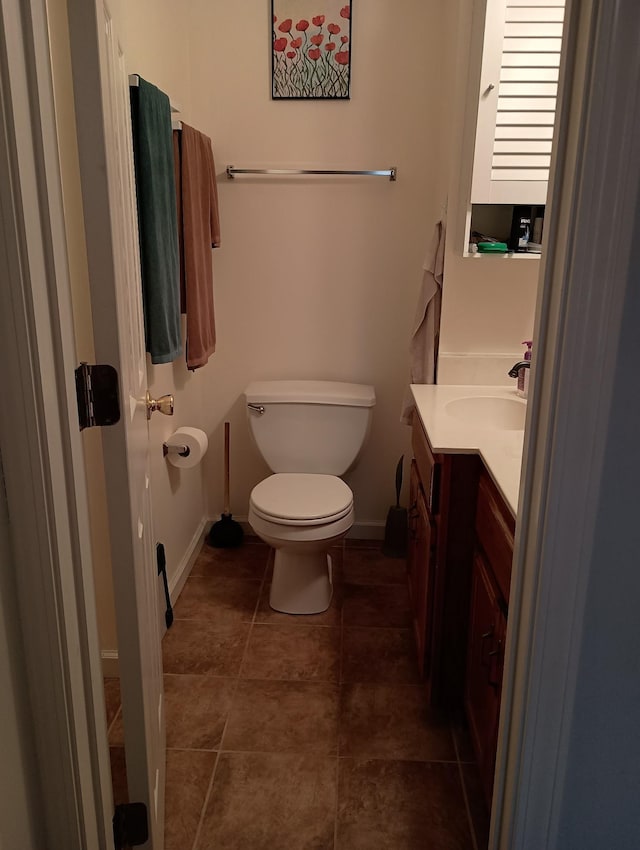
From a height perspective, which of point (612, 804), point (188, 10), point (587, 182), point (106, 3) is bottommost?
point (612, 804)

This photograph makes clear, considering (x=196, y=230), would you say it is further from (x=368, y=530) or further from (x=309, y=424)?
(x=368, y=530)

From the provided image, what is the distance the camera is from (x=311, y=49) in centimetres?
265

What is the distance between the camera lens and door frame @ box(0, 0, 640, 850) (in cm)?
79

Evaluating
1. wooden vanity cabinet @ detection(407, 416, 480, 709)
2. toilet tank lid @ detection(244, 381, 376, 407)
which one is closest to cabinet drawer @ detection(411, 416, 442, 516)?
wooden vanity cabinet @ detection(407, 416, 480, 709)

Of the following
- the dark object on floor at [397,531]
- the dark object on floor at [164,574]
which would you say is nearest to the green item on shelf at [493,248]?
the dark object on floor at [397,531]

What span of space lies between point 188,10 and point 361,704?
8.70 feet

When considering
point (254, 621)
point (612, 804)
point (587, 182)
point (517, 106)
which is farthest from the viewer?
point (254, 621)

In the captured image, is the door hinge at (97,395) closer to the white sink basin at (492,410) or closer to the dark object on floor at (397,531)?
the white sink basin at (492,410)

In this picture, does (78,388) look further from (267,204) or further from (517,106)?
(267,204)

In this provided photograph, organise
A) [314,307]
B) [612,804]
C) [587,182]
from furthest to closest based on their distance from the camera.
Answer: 1. [314,307]
2. [612,804]
3. [587,182]

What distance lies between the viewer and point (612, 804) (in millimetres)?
996

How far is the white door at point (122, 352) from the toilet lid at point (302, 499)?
0.89 m

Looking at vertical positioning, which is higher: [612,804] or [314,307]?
[314,307]

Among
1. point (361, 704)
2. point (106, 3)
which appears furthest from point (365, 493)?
point (106, 3)
